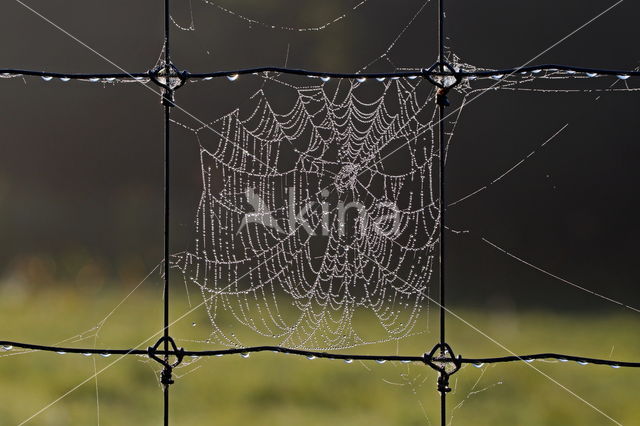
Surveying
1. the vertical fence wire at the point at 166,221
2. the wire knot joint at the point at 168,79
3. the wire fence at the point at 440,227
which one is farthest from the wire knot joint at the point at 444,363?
the wire knot joint at the point at 168,79

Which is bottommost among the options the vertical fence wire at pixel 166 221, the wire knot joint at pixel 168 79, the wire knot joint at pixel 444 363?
the wire knot joint at pixel 444 363

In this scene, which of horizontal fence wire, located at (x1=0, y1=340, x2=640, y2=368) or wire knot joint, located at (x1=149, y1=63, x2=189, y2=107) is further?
wire knot joint, located at (x1=149, y1=63, x2=189, y2=107)

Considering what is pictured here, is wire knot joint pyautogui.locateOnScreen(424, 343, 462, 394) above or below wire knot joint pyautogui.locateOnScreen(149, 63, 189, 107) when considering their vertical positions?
below

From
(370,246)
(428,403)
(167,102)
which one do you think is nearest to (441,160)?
(167,102)

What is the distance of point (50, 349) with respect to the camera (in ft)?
4.20

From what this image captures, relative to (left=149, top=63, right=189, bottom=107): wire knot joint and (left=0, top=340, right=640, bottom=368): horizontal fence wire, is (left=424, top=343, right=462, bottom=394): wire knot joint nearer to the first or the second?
(left=0, top=340, right=640, bottom=368): horizontal fence wire

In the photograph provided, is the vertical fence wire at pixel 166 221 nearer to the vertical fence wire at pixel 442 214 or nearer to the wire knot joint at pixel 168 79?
the wire knot joint at pixel 168 79

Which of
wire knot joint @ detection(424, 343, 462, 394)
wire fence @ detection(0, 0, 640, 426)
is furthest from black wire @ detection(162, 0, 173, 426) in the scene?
wire knot joint @ detection(424, 343, 462, 394)

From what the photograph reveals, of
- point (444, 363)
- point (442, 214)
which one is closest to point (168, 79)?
point (442, 214)

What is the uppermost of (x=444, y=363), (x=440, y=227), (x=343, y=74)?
(x=343, y=74)

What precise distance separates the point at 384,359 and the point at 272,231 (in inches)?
55.6

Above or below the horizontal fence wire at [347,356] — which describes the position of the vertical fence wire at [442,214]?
above

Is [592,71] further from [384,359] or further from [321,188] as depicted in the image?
[321,188]

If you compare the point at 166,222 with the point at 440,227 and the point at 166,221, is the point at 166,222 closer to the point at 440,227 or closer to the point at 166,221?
the point at 166,221
